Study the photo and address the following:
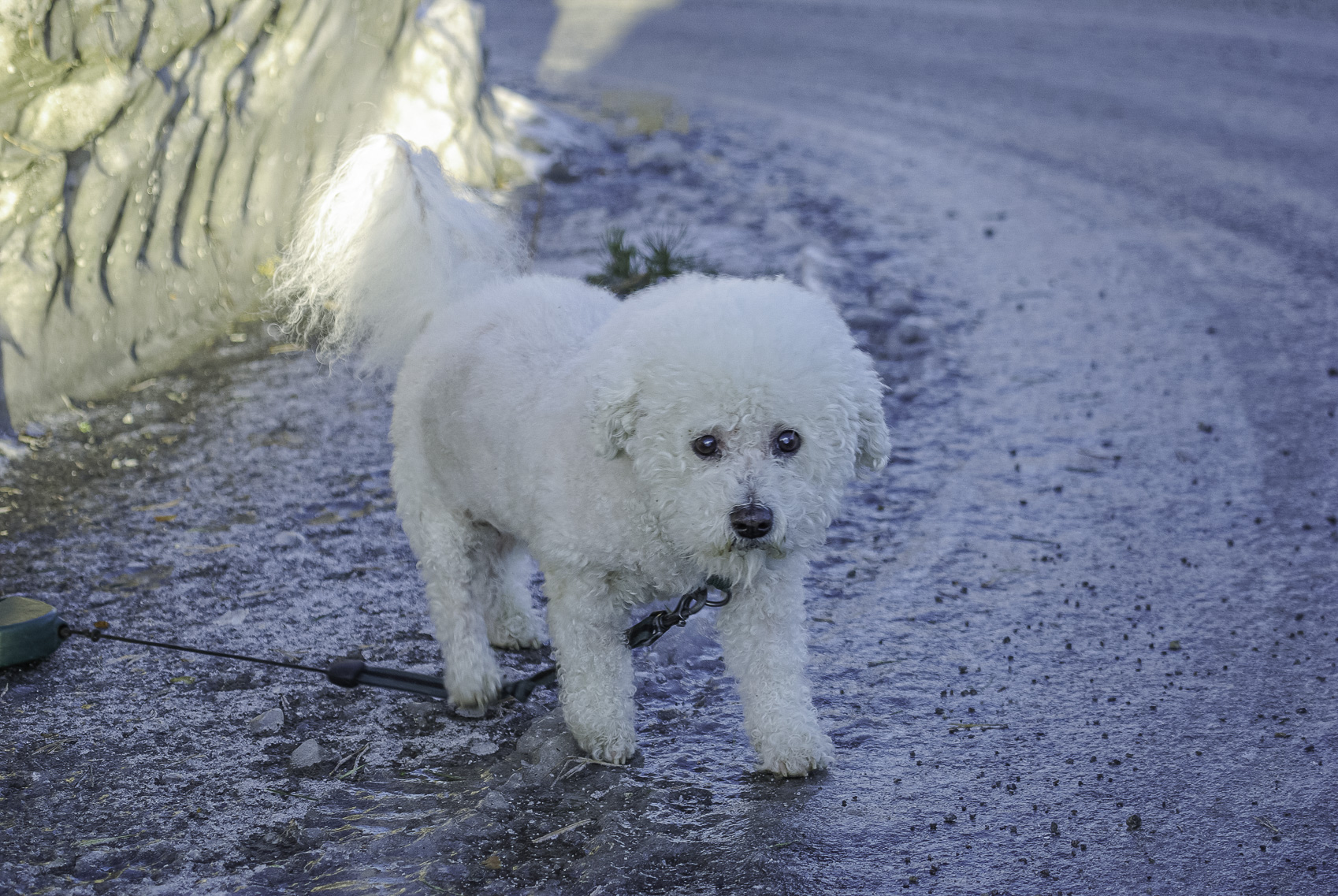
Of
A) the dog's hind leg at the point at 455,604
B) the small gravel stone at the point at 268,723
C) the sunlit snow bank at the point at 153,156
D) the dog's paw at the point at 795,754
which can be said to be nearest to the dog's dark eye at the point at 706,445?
the dog's paw at the point at 795,754

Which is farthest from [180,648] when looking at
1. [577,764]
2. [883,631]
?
[883,631]

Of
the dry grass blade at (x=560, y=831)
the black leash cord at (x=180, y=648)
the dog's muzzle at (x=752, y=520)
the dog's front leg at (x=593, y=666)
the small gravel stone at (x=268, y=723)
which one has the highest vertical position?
the dog's muzzle at (x=752, y=520)

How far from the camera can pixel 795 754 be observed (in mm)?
3295

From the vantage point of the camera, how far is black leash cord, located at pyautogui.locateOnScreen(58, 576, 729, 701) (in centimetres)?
330

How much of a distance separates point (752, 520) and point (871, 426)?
1.51 ft

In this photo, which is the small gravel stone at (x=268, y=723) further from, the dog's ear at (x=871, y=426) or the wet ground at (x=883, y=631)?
the dog's ear at (x=871, y=426)

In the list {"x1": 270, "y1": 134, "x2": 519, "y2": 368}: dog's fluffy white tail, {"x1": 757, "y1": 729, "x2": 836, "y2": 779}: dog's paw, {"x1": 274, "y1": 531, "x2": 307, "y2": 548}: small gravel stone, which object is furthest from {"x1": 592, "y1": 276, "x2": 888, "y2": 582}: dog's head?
{"x1": 274, "y1": 531, "x2": 307, "y2": 548}: small gravel stone

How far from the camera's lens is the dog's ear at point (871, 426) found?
301 cm

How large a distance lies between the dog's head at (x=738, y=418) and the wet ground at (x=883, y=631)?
2.75 feet

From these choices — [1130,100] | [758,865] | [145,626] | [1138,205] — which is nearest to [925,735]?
[758,865]

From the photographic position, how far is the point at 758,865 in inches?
117

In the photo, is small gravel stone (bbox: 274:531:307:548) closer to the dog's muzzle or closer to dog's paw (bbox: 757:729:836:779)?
dog's paw (bbox: 757:729:836:779)

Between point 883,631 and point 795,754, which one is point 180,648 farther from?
point 883,631

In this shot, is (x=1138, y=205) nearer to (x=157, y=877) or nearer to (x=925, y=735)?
(x=925, y=735)
